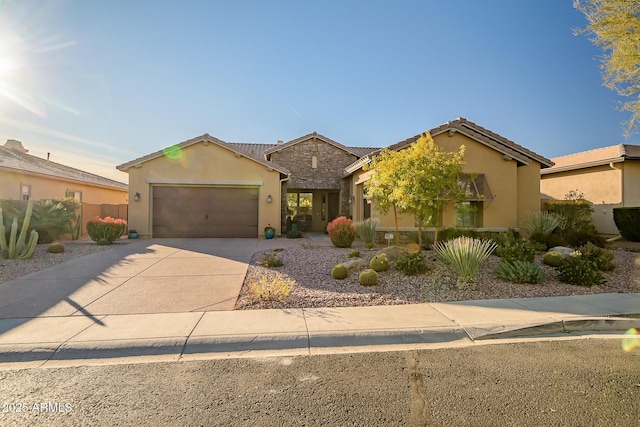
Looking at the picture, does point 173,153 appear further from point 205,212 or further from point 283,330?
point 283,330

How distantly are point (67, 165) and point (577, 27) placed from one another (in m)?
30.7

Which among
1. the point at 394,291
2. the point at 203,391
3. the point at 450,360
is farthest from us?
the point at 394,291

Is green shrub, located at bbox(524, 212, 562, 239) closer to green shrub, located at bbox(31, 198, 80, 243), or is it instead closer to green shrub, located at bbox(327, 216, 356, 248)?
green shrub, located at bbox(327, 216, 356, 248)

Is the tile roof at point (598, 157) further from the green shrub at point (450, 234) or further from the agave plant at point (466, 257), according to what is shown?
the agave plant at point (466, 257)

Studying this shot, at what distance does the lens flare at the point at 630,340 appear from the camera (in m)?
4.67

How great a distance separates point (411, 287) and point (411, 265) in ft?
2.92

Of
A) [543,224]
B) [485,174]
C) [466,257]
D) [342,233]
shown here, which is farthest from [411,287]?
[485,174]

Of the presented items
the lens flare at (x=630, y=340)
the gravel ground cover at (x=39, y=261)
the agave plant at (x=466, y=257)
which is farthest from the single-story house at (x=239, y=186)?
the lens flare at (x=630, y=340)

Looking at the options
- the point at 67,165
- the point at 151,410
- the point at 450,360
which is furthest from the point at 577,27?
the point at 67,165

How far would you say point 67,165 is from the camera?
2511 cm

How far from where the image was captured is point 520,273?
7.79 m

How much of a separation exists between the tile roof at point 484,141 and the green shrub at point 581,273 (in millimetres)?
7056

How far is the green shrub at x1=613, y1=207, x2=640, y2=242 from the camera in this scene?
Result: 13.3 meters

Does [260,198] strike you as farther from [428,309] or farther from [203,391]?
[203,391]
